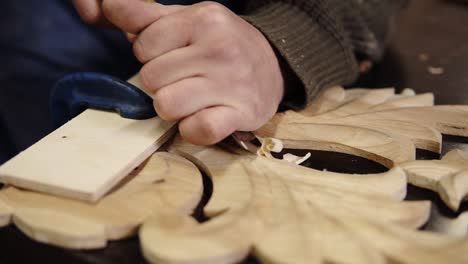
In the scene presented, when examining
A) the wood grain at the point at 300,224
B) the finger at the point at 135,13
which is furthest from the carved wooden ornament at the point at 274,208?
the finger at the point at 135,13

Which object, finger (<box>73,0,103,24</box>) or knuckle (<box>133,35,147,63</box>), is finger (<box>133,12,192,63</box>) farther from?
finger (<box>73,0,103,24</box>)

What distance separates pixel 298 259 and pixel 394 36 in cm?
74

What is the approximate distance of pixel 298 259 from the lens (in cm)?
37

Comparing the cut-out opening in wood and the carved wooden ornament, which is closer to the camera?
the carved wooden ornament

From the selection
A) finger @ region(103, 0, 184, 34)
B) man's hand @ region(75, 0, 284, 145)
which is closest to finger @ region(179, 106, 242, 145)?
man's hand @ region(75, 0, 284, 145)

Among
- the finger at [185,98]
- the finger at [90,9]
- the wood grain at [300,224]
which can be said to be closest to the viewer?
the wood grain at [300,224]

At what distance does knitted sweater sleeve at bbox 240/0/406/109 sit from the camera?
60cm

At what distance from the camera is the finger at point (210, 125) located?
47cm

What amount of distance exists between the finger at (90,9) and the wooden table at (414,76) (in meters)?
0.26

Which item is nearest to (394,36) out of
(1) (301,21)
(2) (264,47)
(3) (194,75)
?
(1) (301,21)

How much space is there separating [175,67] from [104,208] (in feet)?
0.47

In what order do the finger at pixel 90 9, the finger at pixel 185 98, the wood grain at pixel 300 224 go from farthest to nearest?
1. the finger at pixel 90 9
2. the finger at pixel 185 98
3. the wood grain at pixel 300 224

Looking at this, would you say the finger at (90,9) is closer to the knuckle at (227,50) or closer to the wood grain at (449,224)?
the knuckle at (227,50)

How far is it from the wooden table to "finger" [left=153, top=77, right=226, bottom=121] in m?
0.12
